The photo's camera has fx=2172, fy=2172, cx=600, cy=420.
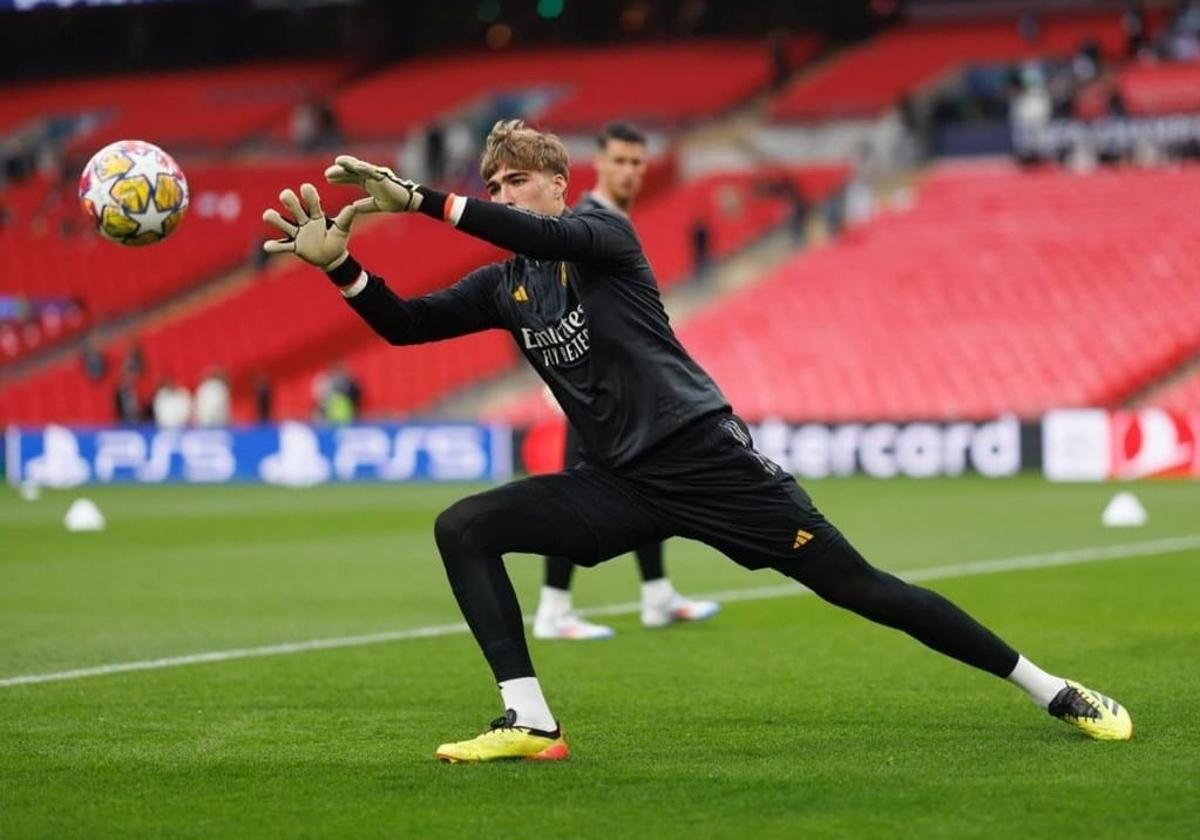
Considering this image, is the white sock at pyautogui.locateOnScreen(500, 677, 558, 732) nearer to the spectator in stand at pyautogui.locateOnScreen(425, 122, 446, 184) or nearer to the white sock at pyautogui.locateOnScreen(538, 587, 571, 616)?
the white sock at pyautogui.locateOnScreen(538, 587, 571, 616)

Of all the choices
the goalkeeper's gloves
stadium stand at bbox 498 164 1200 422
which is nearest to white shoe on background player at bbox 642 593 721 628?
the goalkeeper's gloves

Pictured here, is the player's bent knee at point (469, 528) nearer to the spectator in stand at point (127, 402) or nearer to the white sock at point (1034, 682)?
the white sock at point (1034, 682)

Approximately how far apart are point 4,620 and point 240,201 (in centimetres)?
3459

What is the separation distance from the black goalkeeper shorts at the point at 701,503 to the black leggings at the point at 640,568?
12.5 feet

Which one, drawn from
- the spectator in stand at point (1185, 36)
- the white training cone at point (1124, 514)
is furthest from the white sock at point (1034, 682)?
the spectator in stand at point (1185, 36)

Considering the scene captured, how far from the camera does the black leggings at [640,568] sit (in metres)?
11.9

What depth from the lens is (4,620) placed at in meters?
13.3

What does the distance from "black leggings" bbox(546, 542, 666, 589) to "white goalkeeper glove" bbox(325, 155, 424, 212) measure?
15.4 feet

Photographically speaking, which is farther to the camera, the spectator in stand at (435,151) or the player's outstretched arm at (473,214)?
the spectator in stand at (435,151)

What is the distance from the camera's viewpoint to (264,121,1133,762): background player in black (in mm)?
7703

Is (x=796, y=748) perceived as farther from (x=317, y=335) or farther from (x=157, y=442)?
(x=317, y=335)

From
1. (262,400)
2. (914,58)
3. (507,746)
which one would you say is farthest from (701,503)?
(914,58)

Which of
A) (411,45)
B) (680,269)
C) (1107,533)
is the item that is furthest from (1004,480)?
(411,45)

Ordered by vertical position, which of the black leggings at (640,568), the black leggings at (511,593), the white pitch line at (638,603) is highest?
the black leggings at (511,593)
